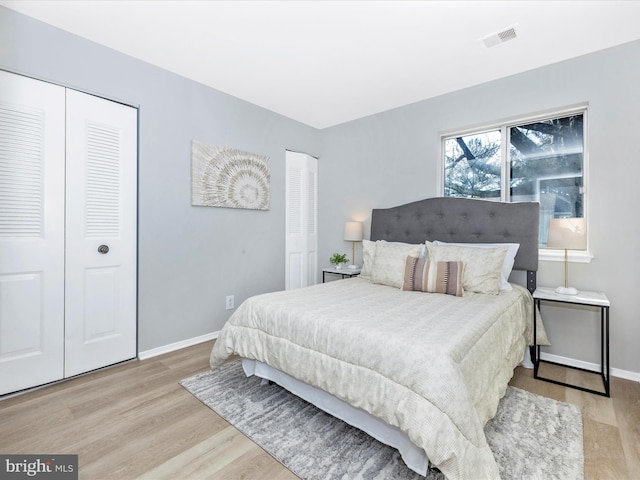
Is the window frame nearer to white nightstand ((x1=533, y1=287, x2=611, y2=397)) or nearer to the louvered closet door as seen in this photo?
white nightstand ((x1=533, y1=287, x2=611, y2=397))

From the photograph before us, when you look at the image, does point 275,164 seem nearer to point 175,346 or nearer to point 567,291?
point 175,346

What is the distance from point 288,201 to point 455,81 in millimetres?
2242

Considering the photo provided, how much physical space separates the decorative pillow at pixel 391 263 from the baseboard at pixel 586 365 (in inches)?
55.4

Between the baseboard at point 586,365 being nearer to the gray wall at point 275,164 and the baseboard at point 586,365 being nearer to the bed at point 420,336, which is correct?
the gray wall at point 275,164

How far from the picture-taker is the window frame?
2.62 meters

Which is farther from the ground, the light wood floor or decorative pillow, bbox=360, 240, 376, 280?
decorative pillow, bbox=360, 240, 376, 280

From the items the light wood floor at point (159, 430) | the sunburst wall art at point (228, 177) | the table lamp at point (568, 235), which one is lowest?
the light wood floor at point (159, 430)

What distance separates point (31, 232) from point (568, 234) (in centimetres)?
386

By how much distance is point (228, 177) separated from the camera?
132 inches

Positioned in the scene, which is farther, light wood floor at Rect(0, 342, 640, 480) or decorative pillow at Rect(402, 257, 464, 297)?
decorative pillow at Rect(402, 257, 464, 297)

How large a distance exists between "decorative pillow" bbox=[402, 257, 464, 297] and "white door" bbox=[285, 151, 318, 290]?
1.82 meters

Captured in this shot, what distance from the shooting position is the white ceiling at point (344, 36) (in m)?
2.07

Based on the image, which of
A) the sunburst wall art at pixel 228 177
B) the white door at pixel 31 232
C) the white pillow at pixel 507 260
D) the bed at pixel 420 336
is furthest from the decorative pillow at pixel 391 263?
the white door at pixel 31 232

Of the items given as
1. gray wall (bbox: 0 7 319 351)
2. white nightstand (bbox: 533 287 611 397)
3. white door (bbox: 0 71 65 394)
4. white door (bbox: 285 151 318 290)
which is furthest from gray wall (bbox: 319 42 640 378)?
white door (bbox: 0 71 65 394)
